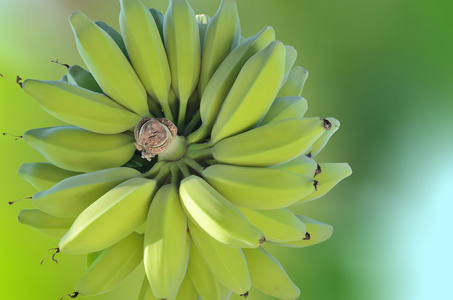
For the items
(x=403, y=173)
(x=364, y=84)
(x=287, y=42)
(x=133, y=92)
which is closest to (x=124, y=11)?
(x=133, y=92)

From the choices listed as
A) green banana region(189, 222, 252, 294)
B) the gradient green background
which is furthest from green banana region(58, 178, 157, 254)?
the gradient green background

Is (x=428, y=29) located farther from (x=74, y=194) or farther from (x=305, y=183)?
(x=74, y=194)

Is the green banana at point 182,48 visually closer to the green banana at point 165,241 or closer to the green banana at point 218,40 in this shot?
the green banana at point 218,40

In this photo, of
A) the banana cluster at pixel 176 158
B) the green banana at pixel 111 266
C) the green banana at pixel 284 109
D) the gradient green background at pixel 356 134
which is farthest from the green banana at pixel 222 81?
the gradient green background at pixel 356 134

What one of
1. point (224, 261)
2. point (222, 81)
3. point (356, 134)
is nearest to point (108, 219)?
point (224, 261)

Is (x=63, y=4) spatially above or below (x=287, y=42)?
below

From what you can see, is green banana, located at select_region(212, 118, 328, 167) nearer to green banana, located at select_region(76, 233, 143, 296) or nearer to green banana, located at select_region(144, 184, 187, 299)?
green banana, located at select_region(144, 184, 187, 299)

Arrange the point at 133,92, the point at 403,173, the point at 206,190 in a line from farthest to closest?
1. the point at 403,173
2. the point at 133,92
3. the point at 206,190

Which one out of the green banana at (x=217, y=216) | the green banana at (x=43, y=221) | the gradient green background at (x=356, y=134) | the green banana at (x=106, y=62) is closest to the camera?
the green banana at (x=217, y=216)
